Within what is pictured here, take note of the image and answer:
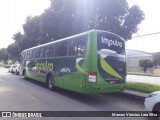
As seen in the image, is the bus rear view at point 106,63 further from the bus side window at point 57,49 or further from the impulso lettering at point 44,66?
the impulso lettering at point 44,66

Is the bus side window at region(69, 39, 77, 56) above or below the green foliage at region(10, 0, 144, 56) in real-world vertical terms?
below

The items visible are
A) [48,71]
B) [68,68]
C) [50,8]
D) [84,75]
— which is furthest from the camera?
[50,8]

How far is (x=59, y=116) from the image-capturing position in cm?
807

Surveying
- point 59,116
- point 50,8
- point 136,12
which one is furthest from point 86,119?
point 50,8

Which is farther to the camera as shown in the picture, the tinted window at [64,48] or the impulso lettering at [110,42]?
the tinted window at [64,48]

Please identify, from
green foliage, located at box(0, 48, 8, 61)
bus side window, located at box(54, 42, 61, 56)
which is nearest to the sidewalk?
bus side window, located at box(54, 42, 61, 56)

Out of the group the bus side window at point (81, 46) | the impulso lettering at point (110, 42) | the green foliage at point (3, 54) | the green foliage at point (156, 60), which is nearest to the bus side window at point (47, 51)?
the bus side window at point (81, 46)

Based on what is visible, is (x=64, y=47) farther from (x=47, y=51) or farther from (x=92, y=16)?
(x=92, y=16)

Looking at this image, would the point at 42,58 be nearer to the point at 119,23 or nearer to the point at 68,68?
the point at 68,68

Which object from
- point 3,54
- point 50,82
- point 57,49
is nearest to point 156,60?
point 50,82

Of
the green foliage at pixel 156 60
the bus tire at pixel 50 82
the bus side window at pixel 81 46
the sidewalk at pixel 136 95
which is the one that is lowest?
the sidewalk at pixel 136 95

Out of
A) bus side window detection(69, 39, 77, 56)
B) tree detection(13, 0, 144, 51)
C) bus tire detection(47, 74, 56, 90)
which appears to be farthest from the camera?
tree detection(13, 0, 144, 51)

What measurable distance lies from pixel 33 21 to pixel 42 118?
27801 mm

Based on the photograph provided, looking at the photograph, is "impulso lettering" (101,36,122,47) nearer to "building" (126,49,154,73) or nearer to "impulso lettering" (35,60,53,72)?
"impulso lettering" (35,60,53,72)
